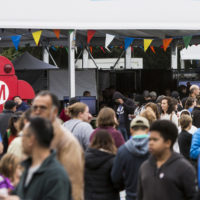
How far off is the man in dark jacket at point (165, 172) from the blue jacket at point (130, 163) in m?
0.94

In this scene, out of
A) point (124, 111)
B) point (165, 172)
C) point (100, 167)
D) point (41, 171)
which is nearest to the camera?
point (41, 171)

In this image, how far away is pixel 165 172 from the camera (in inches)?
163

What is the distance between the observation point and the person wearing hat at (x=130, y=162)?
5.24 meters

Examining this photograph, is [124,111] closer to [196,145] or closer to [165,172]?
[196,145]

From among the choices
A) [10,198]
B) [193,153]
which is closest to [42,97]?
[10,198]

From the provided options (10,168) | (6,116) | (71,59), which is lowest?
(10,168)

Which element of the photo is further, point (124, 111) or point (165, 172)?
point (124, 111)
